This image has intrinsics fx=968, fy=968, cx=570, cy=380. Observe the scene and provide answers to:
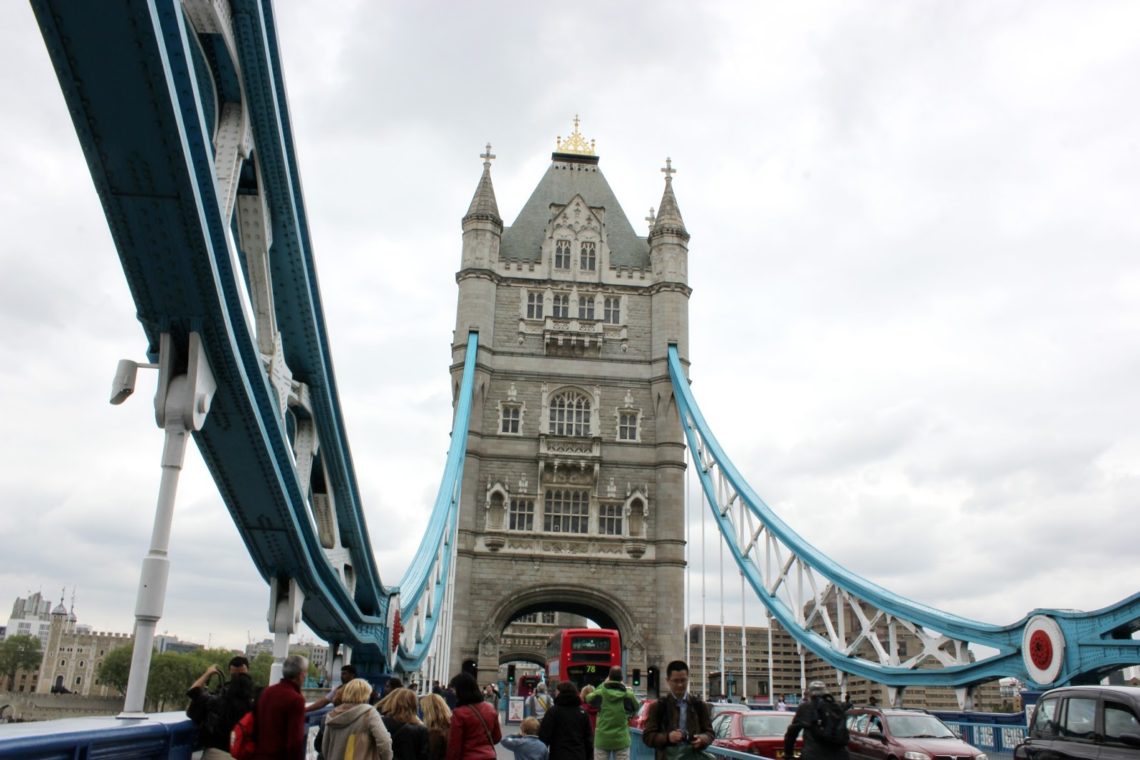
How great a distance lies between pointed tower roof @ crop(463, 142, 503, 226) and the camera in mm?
37188

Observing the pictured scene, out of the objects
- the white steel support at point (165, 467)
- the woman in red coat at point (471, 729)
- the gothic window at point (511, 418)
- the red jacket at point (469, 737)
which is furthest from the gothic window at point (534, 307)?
the red jacket at point (469, 737)

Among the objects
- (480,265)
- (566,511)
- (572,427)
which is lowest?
(566,511)

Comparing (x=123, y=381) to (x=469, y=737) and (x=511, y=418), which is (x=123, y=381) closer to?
(x=469, y=737)

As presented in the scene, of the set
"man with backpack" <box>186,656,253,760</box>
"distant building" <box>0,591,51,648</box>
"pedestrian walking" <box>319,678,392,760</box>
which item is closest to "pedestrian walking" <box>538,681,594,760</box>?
"pedestrian walking" <box>319,678,392,760</box>

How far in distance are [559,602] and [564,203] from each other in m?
16.0

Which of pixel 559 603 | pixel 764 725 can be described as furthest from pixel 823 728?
pixel 559 603

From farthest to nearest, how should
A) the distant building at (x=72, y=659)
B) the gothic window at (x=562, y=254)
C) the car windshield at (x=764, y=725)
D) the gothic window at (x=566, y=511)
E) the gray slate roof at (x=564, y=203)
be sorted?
the distant building at (x=72, y=659), the gray slate roof at (x=564, y=203), the gothic window at (x=562, y=254), the gothic window at (x=566, y=511), the car windshield at (x=764, y=725)

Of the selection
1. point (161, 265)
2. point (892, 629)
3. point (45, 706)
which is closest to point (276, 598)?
point (161, 265)

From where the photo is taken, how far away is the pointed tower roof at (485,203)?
122ft

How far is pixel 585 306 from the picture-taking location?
121 feet

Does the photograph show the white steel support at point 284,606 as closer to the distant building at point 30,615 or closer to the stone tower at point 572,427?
the stone tower at point 572,427

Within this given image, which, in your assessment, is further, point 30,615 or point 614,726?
point 30,615

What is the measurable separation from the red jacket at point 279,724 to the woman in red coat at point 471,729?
953mm

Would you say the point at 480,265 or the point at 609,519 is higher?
the point at 480,265
